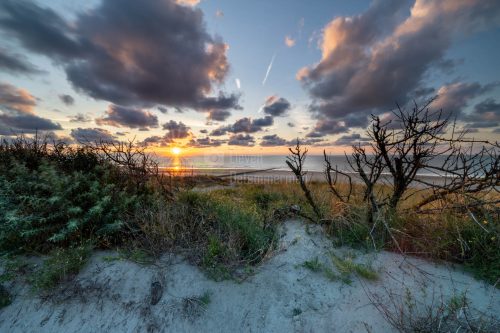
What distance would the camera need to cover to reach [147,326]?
10.3 ft

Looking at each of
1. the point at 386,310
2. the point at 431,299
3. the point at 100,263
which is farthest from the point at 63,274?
the point at 431,299

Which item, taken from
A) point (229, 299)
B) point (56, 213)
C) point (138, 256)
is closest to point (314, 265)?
point (229, 299)

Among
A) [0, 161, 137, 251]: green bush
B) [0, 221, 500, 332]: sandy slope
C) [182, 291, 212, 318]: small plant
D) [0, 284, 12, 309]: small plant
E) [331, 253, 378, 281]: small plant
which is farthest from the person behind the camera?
[0, 161, 137, 251]: green bush

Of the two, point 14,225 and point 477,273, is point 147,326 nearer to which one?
point 14,225

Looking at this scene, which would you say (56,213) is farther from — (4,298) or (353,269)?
(353,269)

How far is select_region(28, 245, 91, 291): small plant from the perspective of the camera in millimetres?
3590

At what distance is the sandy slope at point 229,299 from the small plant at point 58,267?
0.63ft

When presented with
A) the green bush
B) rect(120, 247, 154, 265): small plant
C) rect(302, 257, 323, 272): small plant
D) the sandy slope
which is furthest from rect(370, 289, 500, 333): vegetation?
the green bush

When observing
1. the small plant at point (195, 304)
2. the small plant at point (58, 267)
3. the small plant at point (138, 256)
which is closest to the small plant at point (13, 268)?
the small plant at point (58, 267)

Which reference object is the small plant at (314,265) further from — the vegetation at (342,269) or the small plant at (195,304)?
the small plant at (195,304)

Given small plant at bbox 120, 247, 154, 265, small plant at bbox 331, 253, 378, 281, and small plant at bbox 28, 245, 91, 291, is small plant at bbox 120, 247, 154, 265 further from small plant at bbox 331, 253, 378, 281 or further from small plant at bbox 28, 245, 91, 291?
small plant at bbox 331, 253, 378, 281

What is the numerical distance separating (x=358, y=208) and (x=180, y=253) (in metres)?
3.87

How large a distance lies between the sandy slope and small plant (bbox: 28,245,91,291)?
19cm

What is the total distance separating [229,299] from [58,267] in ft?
9.80
